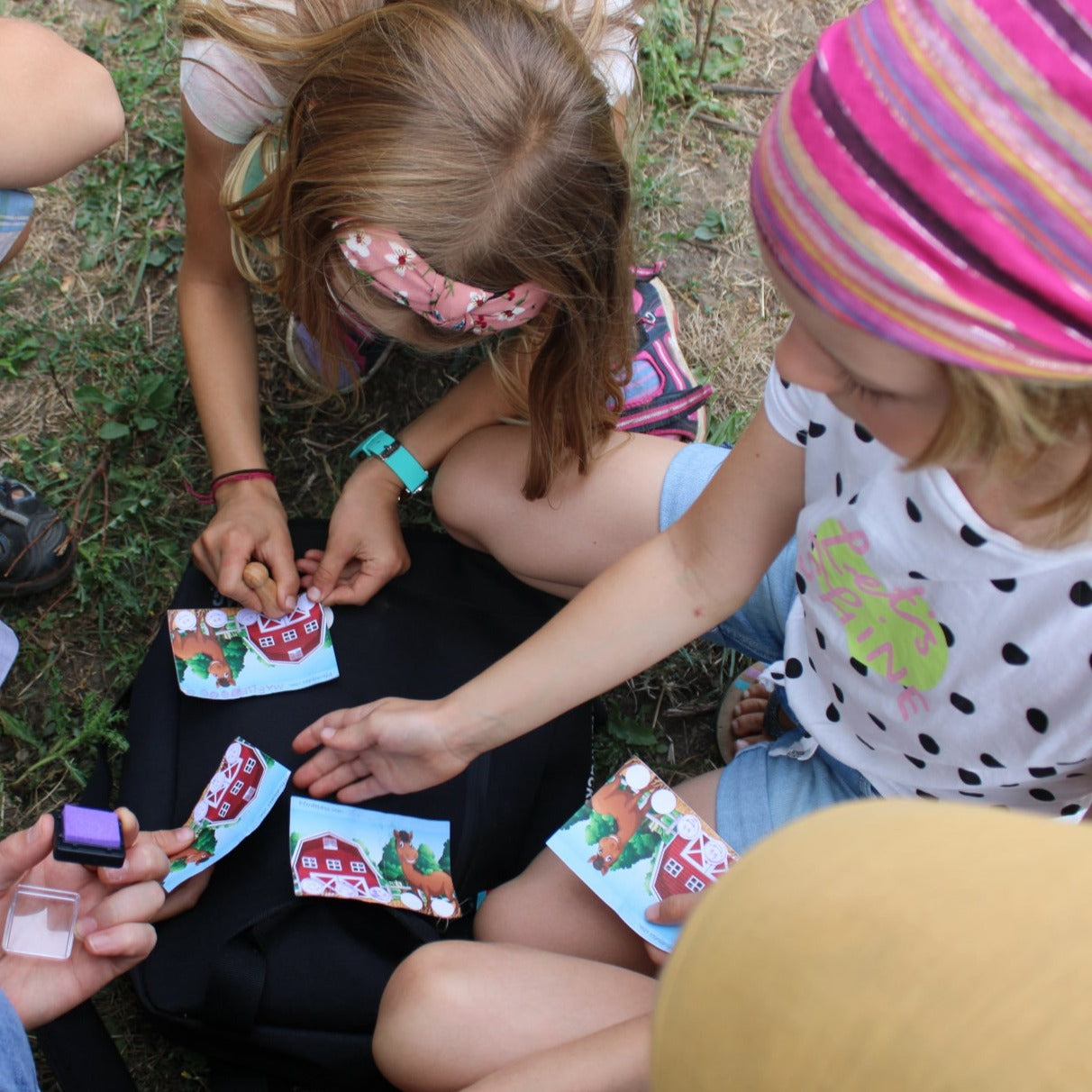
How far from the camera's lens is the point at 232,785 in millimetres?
1676

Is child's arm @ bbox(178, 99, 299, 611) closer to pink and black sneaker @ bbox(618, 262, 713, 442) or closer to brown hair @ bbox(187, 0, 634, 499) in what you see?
brown hair @ bbox(187, 0, 634, 499)

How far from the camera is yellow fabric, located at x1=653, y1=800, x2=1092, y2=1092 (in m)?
0.43

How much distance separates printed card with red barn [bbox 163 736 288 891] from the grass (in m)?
0.45

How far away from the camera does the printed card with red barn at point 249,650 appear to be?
5.84 feet

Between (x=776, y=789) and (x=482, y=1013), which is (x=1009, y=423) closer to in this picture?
(x=776, y=789)

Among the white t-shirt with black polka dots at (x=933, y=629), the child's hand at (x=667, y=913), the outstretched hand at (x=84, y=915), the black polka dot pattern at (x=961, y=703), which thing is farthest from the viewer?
the child's hand at (x=667, y=913)

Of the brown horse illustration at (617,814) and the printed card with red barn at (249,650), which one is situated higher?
the brown horse illustration at (617,814)

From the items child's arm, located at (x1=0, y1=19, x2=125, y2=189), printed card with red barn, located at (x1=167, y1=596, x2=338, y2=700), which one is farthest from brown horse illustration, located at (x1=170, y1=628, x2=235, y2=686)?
child's arm, located at (x1=0, y1=19, x2=125, y2=189)

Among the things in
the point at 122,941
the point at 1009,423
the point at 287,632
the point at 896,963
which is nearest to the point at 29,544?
the point at 287,632

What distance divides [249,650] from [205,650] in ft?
0.25

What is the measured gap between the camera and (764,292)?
2.47 metres

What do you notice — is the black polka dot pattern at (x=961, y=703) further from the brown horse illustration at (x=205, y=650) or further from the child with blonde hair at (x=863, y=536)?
the brown horse illustration at (x=205, y=650)

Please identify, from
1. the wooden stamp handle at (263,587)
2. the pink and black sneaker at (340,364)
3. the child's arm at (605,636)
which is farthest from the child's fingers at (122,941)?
the pink and black sneaker at (340,364)

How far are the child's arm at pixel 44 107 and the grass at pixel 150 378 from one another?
26.4 inches
